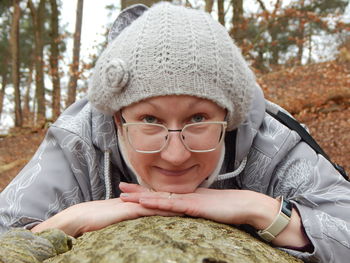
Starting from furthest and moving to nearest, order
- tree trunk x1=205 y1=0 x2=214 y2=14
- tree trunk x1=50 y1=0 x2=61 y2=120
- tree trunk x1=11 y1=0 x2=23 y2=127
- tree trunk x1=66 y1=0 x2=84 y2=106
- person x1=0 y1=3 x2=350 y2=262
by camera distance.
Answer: tree trunk x1=11 y1=0 x2=23 y2=127 → tree trunk x1=50 y1=0 x2=61 y2=120 → tree trunk x1=66 y1=0 x2=84 y2=106 → tree trunk x1=205 y1=0 x2=214 y2=14 → person x1=0 y1=3 x2=350 y2=262

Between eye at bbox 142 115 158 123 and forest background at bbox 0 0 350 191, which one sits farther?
forest background at bbox 0 0 350 191

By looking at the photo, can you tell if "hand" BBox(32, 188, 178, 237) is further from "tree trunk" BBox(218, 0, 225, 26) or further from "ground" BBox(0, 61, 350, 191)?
"tree trunk" BBox(218, 0, 225, 26)

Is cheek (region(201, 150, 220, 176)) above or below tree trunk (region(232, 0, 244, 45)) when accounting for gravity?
below

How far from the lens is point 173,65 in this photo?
1.60m

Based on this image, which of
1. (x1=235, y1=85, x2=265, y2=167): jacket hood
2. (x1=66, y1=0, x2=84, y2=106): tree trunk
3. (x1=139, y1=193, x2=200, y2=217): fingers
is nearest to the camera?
(x1=139, y1=193, x2=200, y2=217): fingers

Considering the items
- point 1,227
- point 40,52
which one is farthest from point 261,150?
point 40,52

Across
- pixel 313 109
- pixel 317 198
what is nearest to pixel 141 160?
pixel 317 198

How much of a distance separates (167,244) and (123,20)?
156cm

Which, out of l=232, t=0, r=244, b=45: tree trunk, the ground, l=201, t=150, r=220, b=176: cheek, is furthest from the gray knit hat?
l=232, t=0, r=244, b=45: tree trunk

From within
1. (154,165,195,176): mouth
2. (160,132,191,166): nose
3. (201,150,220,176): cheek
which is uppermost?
(160,132,191,166): nose

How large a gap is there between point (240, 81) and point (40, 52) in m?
13.6

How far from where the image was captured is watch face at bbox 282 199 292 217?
161cm

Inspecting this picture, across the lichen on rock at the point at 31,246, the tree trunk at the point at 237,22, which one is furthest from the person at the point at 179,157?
the tree trunk at the point at 237,22

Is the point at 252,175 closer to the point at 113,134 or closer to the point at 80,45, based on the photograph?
the point at 113,134
